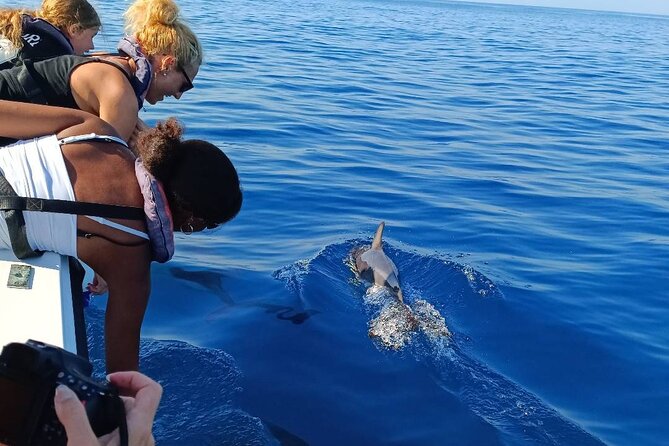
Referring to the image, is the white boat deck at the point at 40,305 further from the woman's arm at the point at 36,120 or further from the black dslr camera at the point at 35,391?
the black dslr camera at the point at 35,391

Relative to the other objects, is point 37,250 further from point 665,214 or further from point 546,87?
point 546,87

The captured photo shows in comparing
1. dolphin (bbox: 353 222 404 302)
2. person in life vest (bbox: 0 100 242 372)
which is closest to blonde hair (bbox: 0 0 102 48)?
person in life vest (bbox: 0 100 242 372)

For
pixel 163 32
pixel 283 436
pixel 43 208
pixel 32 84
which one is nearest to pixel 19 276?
pixel 43 208

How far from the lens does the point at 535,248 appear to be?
8656 millimetres

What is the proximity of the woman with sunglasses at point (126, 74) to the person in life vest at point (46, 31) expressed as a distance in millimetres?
488

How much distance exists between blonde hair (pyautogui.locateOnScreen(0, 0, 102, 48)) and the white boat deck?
6.65 ft

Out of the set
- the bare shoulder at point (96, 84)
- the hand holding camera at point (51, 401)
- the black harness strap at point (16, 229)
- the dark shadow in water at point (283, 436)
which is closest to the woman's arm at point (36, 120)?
the black harness strap at point (16, 229)

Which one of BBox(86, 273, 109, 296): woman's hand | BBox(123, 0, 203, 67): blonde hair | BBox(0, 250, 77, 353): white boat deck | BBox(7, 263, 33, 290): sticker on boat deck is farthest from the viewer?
BBox(123, 0, 203, 67): blonde hair

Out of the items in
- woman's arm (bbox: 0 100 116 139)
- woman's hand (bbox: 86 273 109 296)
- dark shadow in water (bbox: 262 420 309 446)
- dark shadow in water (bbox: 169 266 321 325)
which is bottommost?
dark shadow in water (bbox: 169 266 321 325)

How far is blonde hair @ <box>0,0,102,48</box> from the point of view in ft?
16.3

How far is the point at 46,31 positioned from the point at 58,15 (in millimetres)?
228

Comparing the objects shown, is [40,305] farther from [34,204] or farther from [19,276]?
[34,204]

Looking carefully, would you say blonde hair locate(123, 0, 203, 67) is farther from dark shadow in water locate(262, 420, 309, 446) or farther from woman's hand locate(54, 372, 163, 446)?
woman's hand locate(54, 372, 163, 446)

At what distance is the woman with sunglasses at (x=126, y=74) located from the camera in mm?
4258
